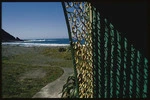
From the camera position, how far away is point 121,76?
4031mm

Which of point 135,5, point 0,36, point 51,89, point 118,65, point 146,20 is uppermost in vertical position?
point 135,5

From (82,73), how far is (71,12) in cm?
113

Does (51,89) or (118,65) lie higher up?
(118,65)

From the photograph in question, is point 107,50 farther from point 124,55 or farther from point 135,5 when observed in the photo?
point 135,5

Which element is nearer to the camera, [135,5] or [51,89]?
[135,5]

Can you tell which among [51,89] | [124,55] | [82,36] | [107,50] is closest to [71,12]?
[82,36]

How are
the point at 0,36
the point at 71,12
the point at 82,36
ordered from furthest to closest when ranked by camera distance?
1. the point at 82,36
2. the point at 71,12
3. the point at 0,36

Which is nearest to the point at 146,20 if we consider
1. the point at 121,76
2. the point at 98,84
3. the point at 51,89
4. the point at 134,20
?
the point at 134,20

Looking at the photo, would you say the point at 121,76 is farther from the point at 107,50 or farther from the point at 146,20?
the point at 146,20

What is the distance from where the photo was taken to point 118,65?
4031mm

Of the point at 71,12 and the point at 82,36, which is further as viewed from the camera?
the point at 82,36

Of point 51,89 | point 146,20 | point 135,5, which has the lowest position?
point 51,89

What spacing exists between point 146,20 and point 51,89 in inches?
298

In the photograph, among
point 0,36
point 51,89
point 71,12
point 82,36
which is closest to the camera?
point 0,36
